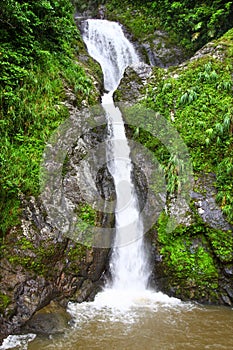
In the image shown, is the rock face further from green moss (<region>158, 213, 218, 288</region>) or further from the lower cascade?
green moss (<region>158, 213, 218, 288</region>)

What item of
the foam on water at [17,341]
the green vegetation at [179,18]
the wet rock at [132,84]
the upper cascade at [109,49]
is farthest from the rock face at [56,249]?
the green vegetation at [179,18]

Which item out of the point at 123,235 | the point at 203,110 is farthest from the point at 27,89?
the point at 203,110

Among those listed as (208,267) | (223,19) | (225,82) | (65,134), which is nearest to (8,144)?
(65,134)

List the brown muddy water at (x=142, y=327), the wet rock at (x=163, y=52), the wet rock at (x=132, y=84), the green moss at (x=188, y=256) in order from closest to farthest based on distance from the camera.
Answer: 1. the brown muddy water at (x=142, y=327)
2. the green moss at (x=188, y=256)
3. the wet rock at (x=132, y=84)
4. the wet rock at (x=163, y=52)

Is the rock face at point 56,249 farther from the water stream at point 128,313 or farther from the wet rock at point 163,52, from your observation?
the wet rock at point 163,52

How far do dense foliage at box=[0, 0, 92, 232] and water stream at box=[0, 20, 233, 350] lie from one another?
6.98ft

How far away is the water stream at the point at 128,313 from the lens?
492 cm

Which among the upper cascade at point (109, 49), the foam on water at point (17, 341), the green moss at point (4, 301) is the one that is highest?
the upper cascade at point (109, 49)

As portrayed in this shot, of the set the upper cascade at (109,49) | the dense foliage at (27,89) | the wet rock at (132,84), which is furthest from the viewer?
the upper cascade at (109,49)

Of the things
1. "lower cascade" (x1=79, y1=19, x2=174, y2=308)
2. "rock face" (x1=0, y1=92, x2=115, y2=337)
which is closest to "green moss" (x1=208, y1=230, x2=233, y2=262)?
"lower cascade" (x1=79, y1=19, x2=174, y2=308)

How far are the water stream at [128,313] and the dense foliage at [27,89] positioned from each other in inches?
83.7

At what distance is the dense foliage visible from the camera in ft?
18.8

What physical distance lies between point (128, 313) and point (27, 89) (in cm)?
565

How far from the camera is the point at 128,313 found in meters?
5.93
